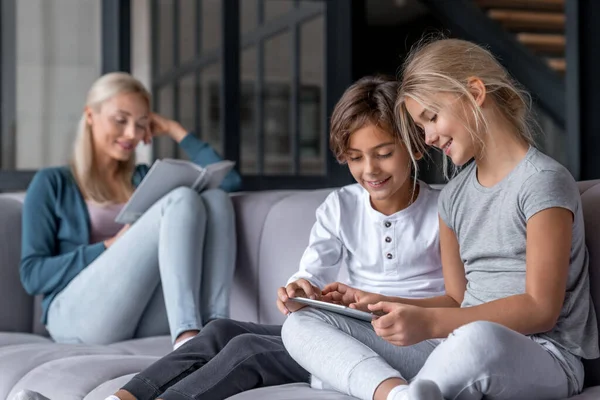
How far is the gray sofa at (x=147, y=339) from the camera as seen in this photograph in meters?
1.80

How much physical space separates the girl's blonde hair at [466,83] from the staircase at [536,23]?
3357 mm

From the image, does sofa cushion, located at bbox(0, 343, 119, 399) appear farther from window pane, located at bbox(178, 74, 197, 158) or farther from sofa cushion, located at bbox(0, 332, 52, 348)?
window pane, located at bbox(178, 74, 197, 158)

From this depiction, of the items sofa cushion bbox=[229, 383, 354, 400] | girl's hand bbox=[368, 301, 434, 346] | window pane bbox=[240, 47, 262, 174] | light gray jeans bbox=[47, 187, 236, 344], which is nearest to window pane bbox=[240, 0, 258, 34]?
window pane bbox=[240, 47, 262, 174]

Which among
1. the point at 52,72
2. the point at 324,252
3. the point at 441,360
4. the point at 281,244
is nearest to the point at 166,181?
the point at 281,244

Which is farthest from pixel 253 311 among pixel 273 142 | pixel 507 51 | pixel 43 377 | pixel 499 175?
pixel 273 142

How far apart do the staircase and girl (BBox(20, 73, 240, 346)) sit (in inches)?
103

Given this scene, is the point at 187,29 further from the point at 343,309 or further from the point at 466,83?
the point at 343,309

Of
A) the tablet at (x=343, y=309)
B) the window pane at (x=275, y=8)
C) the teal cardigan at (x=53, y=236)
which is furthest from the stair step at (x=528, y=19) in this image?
the tablet at (x=343, y=309)

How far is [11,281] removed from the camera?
9.03 feet

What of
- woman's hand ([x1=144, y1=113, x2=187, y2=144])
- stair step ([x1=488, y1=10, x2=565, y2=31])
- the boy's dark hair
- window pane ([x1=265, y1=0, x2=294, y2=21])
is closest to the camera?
the boy's dark hair

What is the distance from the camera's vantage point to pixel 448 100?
1.68 m

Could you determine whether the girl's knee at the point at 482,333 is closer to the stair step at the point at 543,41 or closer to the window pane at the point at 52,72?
the window pane at the point at 52,72

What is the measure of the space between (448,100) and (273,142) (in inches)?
166

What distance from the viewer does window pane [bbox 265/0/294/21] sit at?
218 inches
